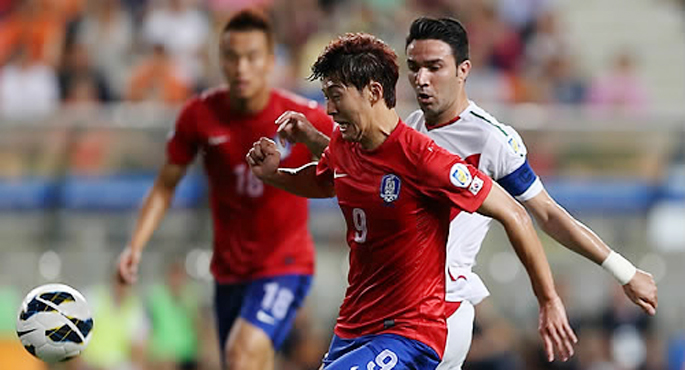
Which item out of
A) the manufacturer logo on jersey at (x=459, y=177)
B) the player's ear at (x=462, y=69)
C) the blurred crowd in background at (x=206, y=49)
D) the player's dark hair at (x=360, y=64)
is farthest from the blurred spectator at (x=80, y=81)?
the manufacturer logo on jersey at (x=459, y=177)

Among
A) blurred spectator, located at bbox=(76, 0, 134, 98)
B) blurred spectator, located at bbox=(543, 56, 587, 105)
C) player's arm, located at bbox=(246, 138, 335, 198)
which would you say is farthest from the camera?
blurred spectator, located at bbox=(543, 56, 587, 105)

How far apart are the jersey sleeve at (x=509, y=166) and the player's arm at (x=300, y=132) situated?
863 millimetres

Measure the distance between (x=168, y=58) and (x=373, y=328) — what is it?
343 inches

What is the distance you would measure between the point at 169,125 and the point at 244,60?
4.14 m

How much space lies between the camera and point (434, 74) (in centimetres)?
675

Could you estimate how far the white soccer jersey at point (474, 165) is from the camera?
680 centimetres

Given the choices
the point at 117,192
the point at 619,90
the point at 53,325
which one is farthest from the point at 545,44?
the point at 53,325

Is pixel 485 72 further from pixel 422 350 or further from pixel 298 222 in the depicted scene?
pixel 422 350

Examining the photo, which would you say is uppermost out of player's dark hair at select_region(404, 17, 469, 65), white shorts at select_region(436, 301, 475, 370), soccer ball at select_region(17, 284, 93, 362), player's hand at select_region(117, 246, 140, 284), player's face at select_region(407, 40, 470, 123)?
player's dark hair at select_region(404, 17, 469, 65)

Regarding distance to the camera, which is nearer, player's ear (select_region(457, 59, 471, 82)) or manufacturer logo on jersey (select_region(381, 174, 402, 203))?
manufacturer logo on jersey (select_region(381, 174, 402, 203))

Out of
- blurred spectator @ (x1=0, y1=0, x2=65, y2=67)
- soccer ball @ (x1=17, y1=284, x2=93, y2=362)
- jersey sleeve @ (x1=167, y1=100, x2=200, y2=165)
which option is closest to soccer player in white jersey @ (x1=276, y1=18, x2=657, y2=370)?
soccer ball @ (x1=17, y1=284, x2=93, y2=362)

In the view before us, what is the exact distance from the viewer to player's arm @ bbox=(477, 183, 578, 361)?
6207 millimetres

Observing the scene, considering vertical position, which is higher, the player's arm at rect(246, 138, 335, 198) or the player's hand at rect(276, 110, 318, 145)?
the player's hand at rect(276, 110, 318, 145)

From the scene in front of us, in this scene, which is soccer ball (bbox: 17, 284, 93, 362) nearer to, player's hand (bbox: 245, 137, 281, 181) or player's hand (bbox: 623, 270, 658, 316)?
player's hand (bbox: 245, 137, 281, 181)
